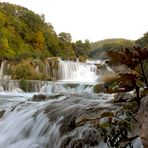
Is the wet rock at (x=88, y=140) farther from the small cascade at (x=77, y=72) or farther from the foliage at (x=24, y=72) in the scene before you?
A: the small cascade at (x=77, y=72)

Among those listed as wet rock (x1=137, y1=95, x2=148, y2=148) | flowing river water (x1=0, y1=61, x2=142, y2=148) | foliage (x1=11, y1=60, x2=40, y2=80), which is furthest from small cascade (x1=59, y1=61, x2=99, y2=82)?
wet rock (x1=137, y1=95, x2=148, y2=148)

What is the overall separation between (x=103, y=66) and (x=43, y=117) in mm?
25121

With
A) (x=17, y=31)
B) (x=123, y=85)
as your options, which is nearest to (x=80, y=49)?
(x=17, y=31)

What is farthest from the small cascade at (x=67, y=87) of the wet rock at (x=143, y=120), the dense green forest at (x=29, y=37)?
the wet rock at (x=143, y=120)

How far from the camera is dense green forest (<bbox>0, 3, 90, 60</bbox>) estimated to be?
125 ft

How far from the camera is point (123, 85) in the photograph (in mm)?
3424

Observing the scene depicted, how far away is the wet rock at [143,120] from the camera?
9.43 ft

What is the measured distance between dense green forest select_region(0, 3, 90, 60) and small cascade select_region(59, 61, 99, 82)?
705 cm

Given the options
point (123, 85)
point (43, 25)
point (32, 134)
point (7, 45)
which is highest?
point (43, 25)

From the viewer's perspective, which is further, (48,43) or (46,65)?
(48,43)

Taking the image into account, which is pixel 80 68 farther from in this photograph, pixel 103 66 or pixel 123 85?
pixel 123 85

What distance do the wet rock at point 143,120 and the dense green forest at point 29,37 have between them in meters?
32.4

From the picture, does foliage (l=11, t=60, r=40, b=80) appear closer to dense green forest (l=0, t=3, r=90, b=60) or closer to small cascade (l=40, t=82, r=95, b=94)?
small cascade (l=40, t=82, r=95, b=94)

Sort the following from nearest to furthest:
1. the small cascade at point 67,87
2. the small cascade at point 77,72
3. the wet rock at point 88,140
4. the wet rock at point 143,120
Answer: the wet rock at point 143,120
the wet rock at point 88,140
the small cascade at point 67,87
the small cascade at point 77,72
